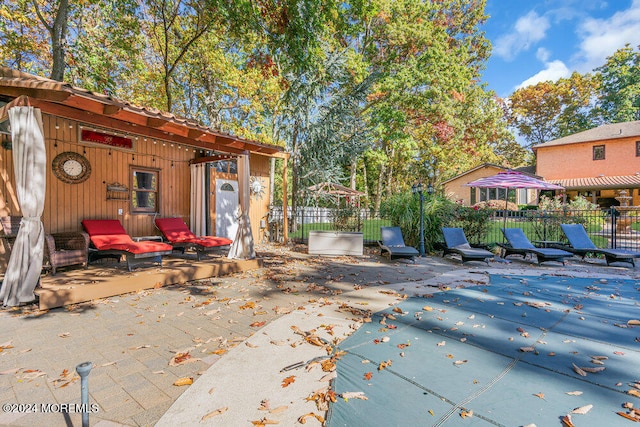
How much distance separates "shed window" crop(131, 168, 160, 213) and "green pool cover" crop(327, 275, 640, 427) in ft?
23.8

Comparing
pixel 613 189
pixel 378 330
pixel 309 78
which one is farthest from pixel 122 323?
pixel 613 189

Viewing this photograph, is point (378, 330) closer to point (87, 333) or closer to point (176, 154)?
point (87, 333)

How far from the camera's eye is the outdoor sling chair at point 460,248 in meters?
7.82

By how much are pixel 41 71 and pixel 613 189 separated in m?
36.6

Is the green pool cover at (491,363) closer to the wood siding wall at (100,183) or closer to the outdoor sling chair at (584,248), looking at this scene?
the outdoor sling chair at (584,248)

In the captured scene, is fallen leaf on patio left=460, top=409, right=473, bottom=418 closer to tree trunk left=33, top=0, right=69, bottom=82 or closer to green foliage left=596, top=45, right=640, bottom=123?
tree trunk left=33, top=0, right=69, bottom=82

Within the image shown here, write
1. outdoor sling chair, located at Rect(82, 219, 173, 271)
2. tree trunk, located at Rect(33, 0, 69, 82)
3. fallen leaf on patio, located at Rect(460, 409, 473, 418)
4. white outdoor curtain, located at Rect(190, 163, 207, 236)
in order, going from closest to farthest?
1. fallen leaf on patio, located at Rect(460, 409, 473, 418)
2. outdoor sling chair, located at Rect(82, 219, 173, 271)
3. tree trunk, located at Rect(33, 0, 69, 82)
4. white outdoor curtain, located at Rect(190, 163, 207, 236)

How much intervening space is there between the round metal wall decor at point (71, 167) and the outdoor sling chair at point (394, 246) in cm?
763

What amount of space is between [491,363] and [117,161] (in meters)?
8.76

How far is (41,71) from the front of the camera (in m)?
12.5

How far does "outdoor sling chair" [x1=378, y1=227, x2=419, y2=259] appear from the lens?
8125 millimetres

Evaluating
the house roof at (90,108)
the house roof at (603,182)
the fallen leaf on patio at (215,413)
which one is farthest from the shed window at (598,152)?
the fallen leaf on patio at (215,413)

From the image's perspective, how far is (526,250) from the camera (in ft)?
27.0

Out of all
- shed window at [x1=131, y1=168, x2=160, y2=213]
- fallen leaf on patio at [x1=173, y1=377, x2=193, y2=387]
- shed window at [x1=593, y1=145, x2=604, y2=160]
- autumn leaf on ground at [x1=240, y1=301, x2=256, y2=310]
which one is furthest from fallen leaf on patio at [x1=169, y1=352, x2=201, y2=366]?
shed window at [x1=593, y1=145, x2=604, y2=160]
